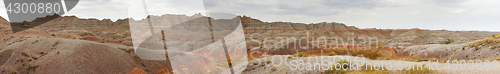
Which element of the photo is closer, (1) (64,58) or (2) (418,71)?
(2) (418,71)

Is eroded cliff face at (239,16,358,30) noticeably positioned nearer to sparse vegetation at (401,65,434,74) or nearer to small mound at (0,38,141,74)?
small mound at (0,38,141,74)

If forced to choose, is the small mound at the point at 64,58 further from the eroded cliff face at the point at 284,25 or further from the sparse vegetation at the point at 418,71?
the eroded cliff face at the point at 284,25

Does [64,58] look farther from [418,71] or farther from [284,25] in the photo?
[284,25]

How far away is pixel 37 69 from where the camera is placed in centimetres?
1202

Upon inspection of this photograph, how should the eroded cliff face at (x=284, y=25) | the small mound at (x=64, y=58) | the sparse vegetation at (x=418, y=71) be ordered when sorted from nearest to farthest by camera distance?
1. the sparse vegetation at (x=418, y=71)
2. the small mound at (x=64, y=58)
3. the eroded cliff face at (x=284, y=25)

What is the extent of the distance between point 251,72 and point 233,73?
206cm

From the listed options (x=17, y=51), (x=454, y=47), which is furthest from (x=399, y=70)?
(x=17, y=51)

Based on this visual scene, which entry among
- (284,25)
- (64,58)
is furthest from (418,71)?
(284,25)

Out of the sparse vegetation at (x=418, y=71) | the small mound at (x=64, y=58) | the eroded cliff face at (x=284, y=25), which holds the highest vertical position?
the small mound at (x=64, y=58)

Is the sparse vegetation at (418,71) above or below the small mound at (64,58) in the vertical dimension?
below

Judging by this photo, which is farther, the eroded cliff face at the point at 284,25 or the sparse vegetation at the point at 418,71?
the eroded cliff face at the point at 284,25

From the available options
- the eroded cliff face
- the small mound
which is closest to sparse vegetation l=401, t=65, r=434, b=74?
the small mound

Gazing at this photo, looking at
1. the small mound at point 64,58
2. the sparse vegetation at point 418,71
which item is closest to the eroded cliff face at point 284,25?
the small mound at point 64,58

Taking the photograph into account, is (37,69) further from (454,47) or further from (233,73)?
(454,47)
